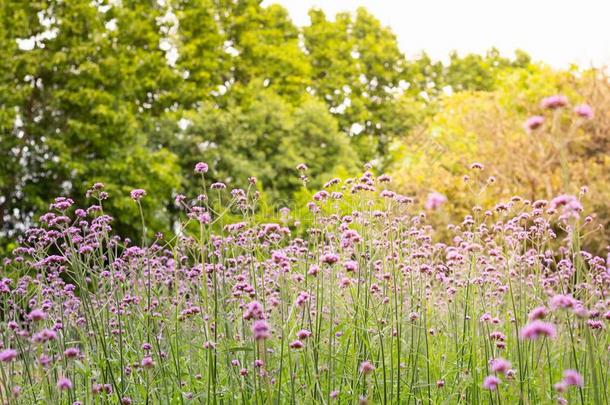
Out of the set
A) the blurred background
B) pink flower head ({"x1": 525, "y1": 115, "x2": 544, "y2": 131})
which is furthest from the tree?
pink flower head ({"x1": 525, "y1": 115, "x2": 544, "y2": 131})

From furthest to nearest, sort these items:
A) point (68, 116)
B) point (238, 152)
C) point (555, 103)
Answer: point (238, 152) < point (68, 116) < point (555, 103)

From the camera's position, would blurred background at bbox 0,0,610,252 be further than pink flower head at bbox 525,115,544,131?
Yes

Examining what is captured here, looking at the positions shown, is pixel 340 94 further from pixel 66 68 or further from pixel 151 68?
pixel 66 68

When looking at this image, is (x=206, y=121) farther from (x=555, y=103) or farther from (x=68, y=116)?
(x=555, y=103)

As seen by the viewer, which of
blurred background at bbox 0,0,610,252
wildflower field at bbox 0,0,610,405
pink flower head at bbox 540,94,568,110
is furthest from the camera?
blurred background at bbox 0,0,610,252

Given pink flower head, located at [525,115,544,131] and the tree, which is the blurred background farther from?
pink flower head, located at [525,115,544,131]

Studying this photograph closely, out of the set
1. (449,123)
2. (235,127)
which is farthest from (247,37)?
(449,123)

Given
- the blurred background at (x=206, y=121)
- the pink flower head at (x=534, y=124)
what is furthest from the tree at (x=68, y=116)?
the pink flower head at (x=534, y=124)

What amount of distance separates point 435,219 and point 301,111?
26.8 ft

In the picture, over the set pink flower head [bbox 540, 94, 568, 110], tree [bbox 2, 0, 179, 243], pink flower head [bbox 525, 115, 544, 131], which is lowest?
pink flower head [bbox 525, 115, 544, 131]

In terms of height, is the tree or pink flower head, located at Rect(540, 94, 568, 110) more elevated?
the tree

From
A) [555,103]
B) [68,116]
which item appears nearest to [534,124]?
[555,103]

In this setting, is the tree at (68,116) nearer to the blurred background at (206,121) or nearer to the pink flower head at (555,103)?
the blurred background at (206,121)

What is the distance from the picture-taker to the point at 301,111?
22688mm
